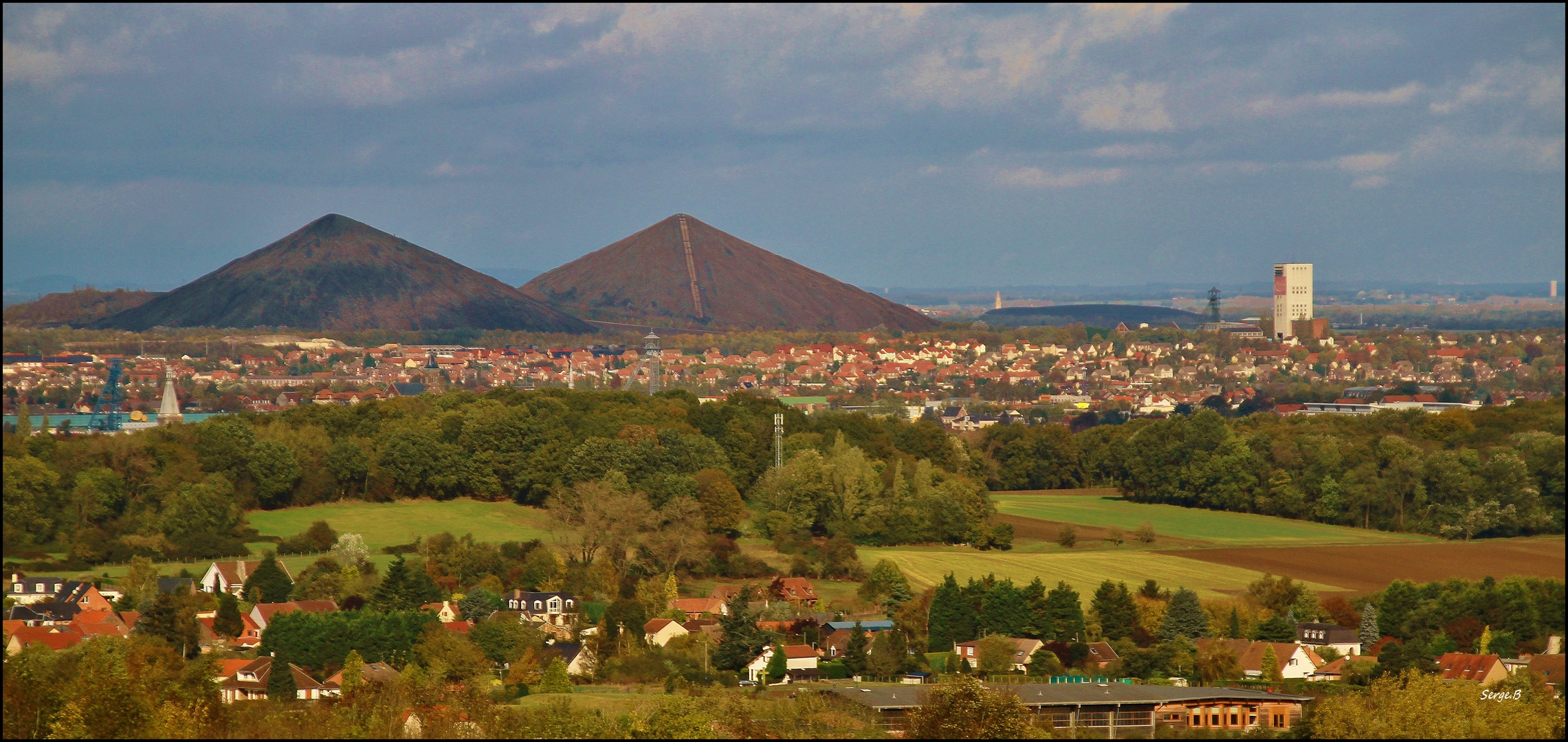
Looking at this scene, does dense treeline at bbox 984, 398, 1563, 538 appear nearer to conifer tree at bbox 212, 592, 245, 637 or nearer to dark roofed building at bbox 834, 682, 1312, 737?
dark roofed building at bbox 834, 682, 1312, 737

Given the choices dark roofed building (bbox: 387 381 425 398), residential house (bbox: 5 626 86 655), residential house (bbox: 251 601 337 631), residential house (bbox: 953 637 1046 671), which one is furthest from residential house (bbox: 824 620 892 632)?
dark roofed building (bbox: 387 381 425 398)

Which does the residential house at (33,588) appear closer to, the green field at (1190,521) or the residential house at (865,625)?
the residential house at (865,625)

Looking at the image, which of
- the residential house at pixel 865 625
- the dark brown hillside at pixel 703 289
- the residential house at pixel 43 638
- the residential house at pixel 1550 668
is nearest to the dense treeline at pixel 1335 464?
the residential house at pixel 1550 668

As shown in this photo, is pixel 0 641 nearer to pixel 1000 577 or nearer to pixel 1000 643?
pixel 1000 643

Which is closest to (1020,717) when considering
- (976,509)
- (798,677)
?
(798,677)

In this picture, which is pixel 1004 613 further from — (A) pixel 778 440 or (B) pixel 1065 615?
(A) pixel 778 440

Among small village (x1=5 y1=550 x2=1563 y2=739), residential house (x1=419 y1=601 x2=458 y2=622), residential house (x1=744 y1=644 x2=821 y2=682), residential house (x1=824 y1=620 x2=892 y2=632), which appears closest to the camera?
small village (x1=5 y1=550 x2=1563 y2=739)
